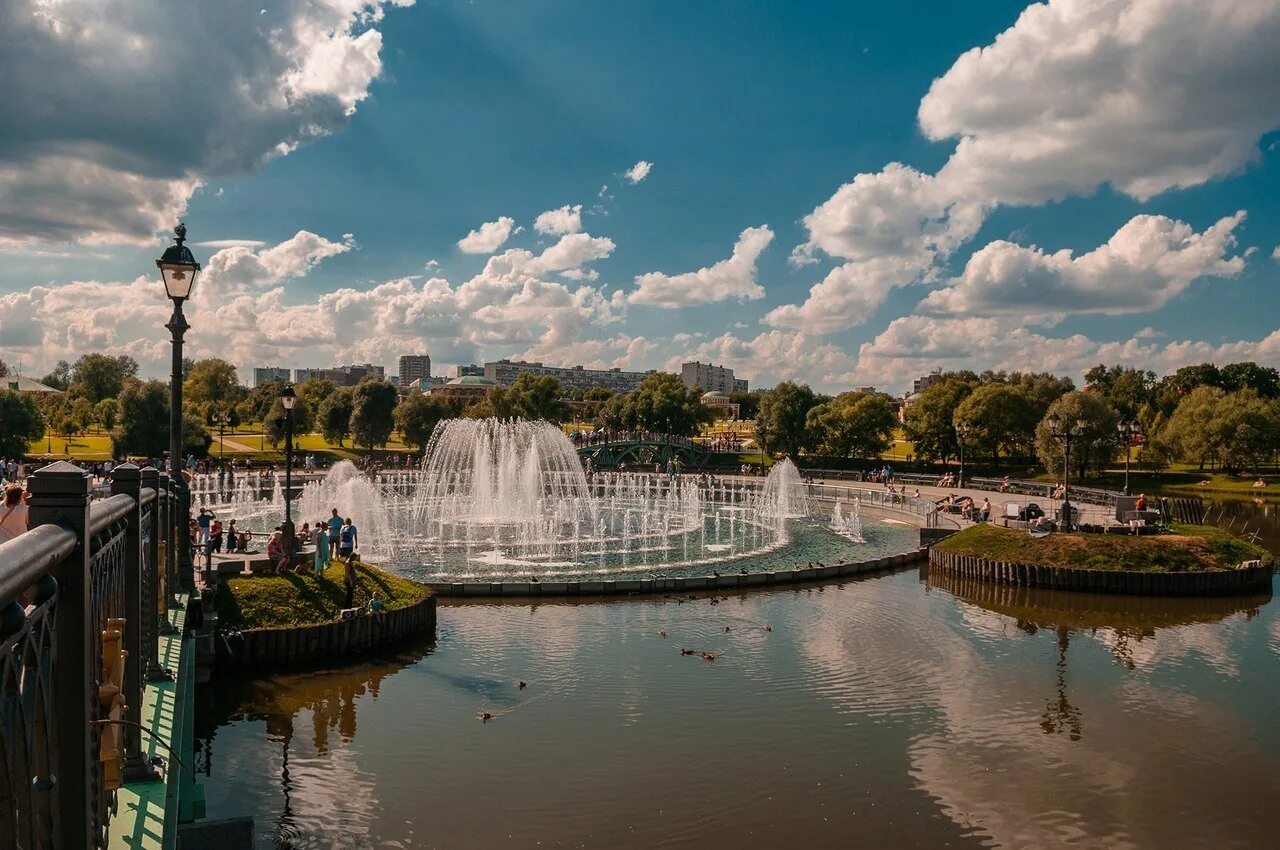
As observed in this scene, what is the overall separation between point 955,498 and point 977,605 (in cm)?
2371

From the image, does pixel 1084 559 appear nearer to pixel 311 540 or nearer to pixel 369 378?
pixel 311 540

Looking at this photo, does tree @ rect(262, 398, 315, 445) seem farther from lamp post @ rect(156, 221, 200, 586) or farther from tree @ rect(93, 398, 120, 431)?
lamp post @ rect(156, 221, 200, 586)

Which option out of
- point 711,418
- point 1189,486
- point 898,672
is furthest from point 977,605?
point 711,418

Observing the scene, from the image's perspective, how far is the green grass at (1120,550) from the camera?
3303 centimetres

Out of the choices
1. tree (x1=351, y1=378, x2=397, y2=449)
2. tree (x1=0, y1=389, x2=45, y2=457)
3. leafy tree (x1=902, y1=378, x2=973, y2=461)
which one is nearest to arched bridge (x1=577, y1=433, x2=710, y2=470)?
tree (x1=351, y1=378, x2=397, y2=449)

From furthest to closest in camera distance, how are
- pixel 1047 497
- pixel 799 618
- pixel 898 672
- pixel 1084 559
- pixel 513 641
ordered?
pixel 1047 497
pixel 1084 559
pixel 799 618
pixel 513 641
pixel 898 672

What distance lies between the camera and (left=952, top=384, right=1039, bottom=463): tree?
84.3 meters

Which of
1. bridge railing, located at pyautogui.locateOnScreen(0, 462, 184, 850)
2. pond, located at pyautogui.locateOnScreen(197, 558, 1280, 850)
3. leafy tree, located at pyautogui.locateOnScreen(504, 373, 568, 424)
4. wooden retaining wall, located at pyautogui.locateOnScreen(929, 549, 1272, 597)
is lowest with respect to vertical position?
pond, located at pyautogui.locateOnScreen(197, 558, 1280, 850)

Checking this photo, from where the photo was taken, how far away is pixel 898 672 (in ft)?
71.4

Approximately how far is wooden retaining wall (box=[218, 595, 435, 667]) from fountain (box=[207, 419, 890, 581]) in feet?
25.6

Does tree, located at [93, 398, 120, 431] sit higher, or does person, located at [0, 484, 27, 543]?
tree, located at [93, 398, 120, 431]

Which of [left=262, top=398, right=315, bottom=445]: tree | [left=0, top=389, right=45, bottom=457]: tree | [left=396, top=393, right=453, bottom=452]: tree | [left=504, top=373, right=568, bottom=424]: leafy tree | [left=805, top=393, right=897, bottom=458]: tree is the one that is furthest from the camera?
[left=504, top=373, right=568, bottom=424]: leafy tree

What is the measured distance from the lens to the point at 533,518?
45438 millimetres

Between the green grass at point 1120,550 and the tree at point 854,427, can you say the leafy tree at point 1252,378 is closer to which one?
the tree at point 854,427
